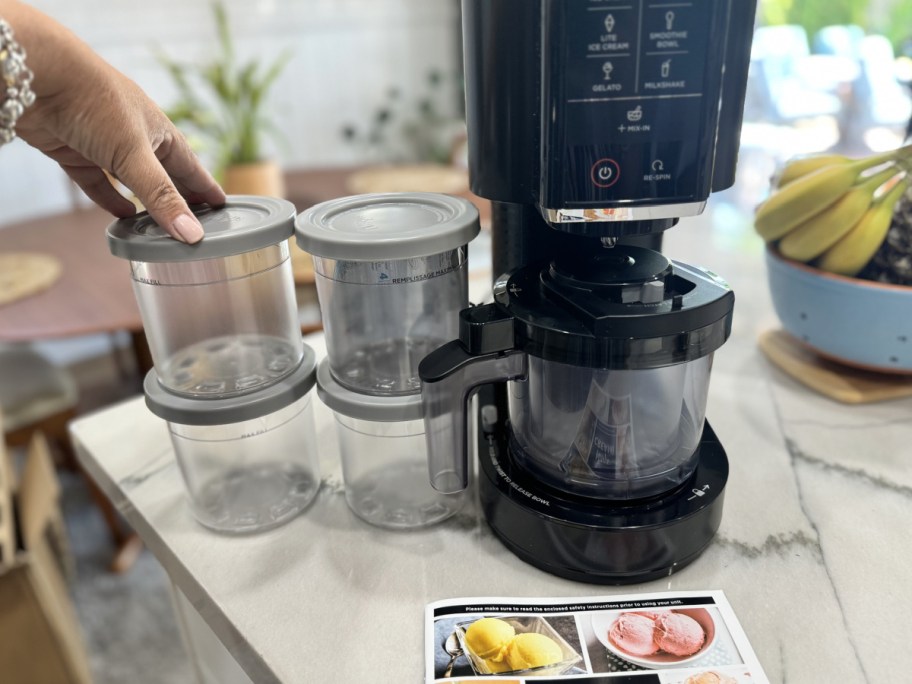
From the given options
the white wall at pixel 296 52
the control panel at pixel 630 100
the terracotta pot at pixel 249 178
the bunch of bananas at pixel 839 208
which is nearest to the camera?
the control panel at pixel 630 100

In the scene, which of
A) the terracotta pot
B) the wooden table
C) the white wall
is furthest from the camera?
the white wall

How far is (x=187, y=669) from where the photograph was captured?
157cm

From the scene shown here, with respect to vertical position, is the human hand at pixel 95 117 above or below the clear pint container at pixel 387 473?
above

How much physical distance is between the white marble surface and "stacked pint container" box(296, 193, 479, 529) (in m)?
0.05

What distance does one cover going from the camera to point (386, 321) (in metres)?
0.74

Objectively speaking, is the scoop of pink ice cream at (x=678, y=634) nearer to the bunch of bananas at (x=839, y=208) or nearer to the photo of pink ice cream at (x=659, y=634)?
the photo of pink ice cream at (x=659, y=634)

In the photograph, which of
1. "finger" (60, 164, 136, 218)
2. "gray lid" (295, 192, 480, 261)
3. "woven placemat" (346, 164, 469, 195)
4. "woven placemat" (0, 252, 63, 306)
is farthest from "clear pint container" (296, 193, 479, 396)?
"woven placemat" (346, 164, 469, 195)

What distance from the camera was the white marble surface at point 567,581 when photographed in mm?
536

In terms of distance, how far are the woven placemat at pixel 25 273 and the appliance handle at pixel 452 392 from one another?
142cm

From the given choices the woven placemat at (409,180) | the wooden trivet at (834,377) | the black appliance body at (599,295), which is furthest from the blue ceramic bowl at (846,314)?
the woven placemat at (409,180)

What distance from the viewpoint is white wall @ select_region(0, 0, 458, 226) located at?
8.52 ft

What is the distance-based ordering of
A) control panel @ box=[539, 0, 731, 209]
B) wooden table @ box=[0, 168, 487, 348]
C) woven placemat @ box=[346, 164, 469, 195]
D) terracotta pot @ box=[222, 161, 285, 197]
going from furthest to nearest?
Answer: woven placemat @ box=[346, 164, 469, 195]
terracotta pot @ box=[222, 161, 285, 197]
wooden table @ box=[0, 168, 487, 348]
control panel @ box=[539, 0, 731, 209]

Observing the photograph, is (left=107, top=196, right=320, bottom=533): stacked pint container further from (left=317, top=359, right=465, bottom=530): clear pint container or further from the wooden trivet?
the wooden trivet

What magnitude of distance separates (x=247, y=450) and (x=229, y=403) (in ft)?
0.46
